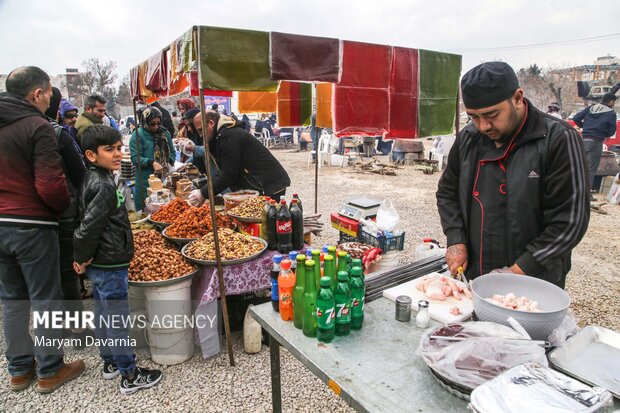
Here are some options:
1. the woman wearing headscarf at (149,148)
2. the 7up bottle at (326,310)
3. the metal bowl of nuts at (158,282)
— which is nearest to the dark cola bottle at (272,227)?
the metal bowl of nuts at (158,282)

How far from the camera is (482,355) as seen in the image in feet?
4.35

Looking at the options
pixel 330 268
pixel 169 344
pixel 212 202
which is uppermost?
pixel 212 202

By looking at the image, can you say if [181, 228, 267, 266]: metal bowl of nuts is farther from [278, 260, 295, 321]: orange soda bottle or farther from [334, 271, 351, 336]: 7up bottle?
[334, 271, 351, 336]: 7up bottle

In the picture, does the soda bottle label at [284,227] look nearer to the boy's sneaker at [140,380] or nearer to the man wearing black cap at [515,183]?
the man wearing black cap at [515,183]

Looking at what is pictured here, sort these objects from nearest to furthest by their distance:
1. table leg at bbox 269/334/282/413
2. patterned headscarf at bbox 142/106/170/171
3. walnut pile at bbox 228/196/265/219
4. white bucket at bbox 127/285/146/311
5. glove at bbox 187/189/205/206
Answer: table leg at bbox 269/334/282/413 → white bucket at bbox 127/285/146/311 → walnut pile at bbox 228/196/265/219 → glove at bbox 187/189/205/206 → patterned headscarf at bbox 142/106/170/171

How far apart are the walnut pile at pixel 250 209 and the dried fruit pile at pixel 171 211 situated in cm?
69

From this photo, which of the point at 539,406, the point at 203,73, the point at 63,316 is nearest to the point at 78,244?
the point at 63,316

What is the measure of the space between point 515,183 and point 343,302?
3.93ft

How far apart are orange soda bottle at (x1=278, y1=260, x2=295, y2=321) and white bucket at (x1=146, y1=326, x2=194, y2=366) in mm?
1840

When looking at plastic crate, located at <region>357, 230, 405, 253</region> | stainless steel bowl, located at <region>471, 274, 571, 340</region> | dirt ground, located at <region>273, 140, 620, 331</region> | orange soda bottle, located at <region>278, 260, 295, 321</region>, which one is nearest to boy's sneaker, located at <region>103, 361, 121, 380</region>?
orange soda bottle, located at <region>278, 260, 295, 321</region>

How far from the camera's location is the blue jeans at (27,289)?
2.76 meters

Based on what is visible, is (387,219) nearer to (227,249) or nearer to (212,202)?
(227,249)

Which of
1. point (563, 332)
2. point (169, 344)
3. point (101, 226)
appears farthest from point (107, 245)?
point (563, 332)

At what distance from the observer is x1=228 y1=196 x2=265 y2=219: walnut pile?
3.75 metres
